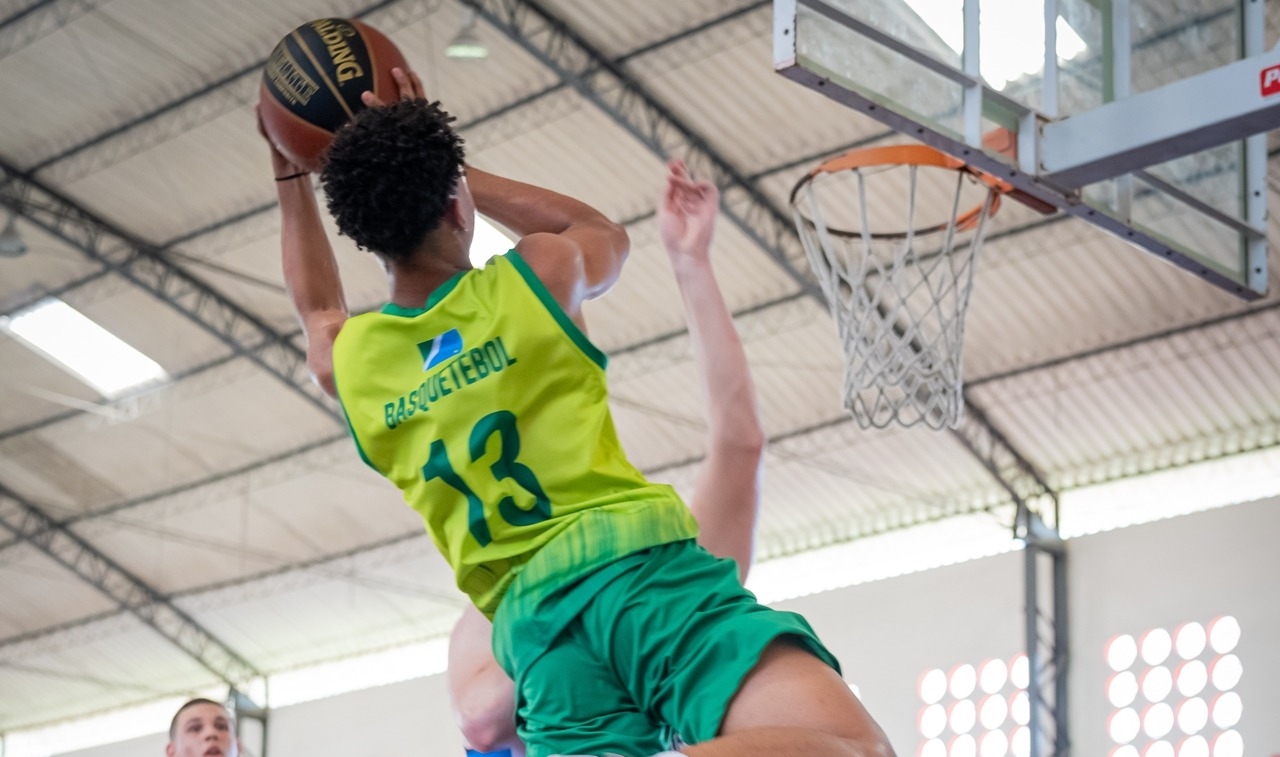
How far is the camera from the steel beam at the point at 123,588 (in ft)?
82.8

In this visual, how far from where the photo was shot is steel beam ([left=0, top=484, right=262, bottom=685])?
25234 mm

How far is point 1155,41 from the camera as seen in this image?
7.18m

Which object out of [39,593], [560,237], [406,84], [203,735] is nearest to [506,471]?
[560,237]

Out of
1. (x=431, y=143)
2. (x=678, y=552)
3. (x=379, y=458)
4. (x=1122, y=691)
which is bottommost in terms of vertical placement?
(x=678, y=552)

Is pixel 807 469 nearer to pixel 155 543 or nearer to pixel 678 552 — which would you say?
pixel 155 543

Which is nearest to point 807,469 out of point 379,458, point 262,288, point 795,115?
point 795,115

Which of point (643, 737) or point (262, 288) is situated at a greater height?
point (262, 288)

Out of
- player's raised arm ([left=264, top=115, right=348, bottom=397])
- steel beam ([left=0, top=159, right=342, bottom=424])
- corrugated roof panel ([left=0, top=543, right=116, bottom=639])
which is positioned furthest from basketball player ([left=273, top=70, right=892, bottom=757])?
corrugated roof panel ([left=0, top=543, right=116, bottom=639])

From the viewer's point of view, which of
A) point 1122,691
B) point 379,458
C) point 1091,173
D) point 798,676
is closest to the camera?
point 798,676

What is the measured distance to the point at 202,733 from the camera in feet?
28.6

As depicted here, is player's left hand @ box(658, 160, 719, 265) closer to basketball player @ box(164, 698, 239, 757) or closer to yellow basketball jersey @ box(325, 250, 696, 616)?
yellow basketball jersey @ box(325, 250, 696, 616)

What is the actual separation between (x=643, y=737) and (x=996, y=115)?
16.3 feet

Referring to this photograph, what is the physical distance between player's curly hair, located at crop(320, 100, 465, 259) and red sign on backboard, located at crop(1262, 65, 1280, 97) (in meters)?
4.06

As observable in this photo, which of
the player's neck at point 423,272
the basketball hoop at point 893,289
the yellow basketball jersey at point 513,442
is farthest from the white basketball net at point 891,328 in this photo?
the yellow basketball jersey at point 513,442
